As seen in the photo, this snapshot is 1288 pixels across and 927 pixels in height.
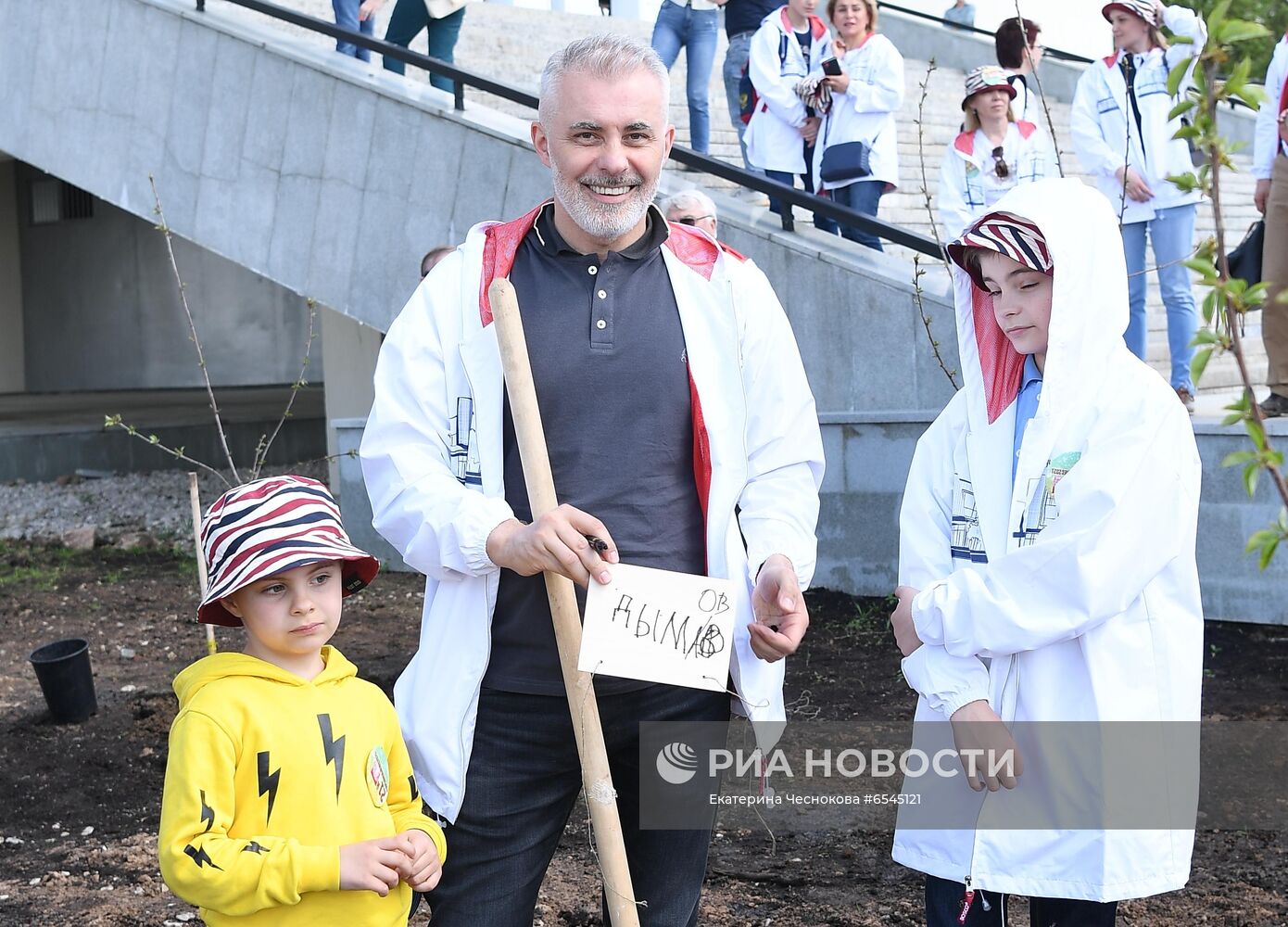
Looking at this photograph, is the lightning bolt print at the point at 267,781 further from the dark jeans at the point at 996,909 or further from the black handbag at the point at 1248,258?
the black handbag at the point at 1248,258

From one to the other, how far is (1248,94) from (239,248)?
30.3ft

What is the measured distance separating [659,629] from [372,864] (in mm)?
633

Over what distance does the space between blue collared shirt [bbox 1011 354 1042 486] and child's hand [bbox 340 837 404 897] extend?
1366mm

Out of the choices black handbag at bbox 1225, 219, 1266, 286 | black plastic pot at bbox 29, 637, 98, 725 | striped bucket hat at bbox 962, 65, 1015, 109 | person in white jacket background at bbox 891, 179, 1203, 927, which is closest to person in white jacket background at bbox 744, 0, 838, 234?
striped bucket hat at bbox 962, 65, 1015, 109

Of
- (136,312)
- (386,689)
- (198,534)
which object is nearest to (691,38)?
(386,689)

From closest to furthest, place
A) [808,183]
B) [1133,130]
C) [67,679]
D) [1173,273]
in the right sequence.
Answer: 1. [67,679]
2. [1173,273]
3. [1133,130]
4. [808,183]

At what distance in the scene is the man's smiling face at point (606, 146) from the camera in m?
2.58

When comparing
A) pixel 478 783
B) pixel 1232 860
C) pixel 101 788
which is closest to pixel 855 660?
pixel 1232 860

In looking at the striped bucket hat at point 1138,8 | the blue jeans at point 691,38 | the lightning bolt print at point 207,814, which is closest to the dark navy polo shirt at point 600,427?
the lightning bolt print at point 207,814

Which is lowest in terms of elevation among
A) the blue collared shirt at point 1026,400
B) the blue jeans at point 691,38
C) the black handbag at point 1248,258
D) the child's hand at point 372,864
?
the child's hand at point 372,864

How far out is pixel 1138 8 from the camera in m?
7.10

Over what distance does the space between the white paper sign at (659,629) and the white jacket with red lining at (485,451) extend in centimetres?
9

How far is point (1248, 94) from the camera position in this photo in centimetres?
172

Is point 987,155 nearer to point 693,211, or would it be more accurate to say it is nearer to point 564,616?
point 693,211
